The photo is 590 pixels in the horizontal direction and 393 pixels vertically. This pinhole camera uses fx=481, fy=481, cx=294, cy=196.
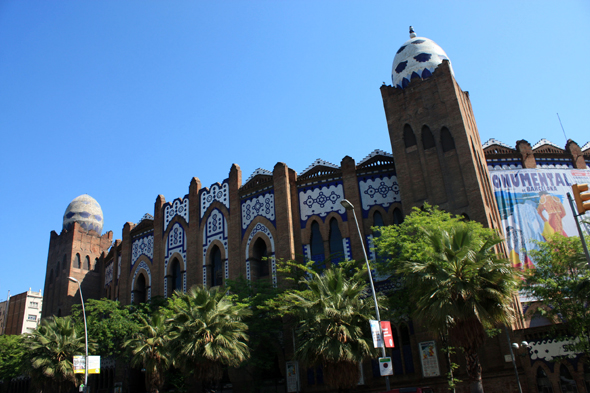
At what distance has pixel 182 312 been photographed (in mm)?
20516

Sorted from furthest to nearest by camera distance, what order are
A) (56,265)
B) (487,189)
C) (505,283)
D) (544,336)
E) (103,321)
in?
(56,265)
(103,321)
(487,189)
(544,336)
(505,283)

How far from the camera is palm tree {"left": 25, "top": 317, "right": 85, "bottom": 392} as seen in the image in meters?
26.2

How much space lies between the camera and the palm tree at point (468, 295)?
1450 centimetres

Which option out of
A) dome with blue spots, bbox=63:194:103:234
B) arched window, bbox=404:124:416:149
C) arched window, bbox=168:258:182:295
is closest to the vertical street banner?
arched window, bbox=404:124:416:149

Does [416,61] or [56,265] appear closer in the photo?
[416,61]

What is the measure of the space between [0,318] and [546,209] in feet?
308

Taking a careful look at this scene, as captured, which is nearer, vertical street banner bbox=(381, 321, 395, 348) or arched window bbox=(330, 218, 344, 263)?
vertical street banner bbox=(381, 321, 395, 348)

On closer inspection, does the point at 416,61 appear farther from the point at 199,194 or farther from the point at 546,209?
the point at 199,194

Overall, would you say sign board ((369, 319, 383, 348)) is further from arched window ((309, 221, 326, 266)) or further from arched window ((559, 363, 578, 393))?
arched window ((309, 221, 326, 266))

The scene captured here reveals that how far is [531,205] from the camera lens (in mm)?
27203

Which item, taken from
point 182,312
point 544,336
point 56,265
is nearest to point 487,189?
point 544,336

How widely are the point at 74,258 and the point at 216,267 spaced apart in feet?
58.1

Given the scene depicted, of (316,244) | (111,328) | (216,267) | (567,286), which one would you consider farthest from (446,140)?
(111,328)

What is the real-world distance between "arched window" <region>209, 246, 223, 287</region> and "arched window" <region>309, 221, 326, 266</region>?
6.71m
